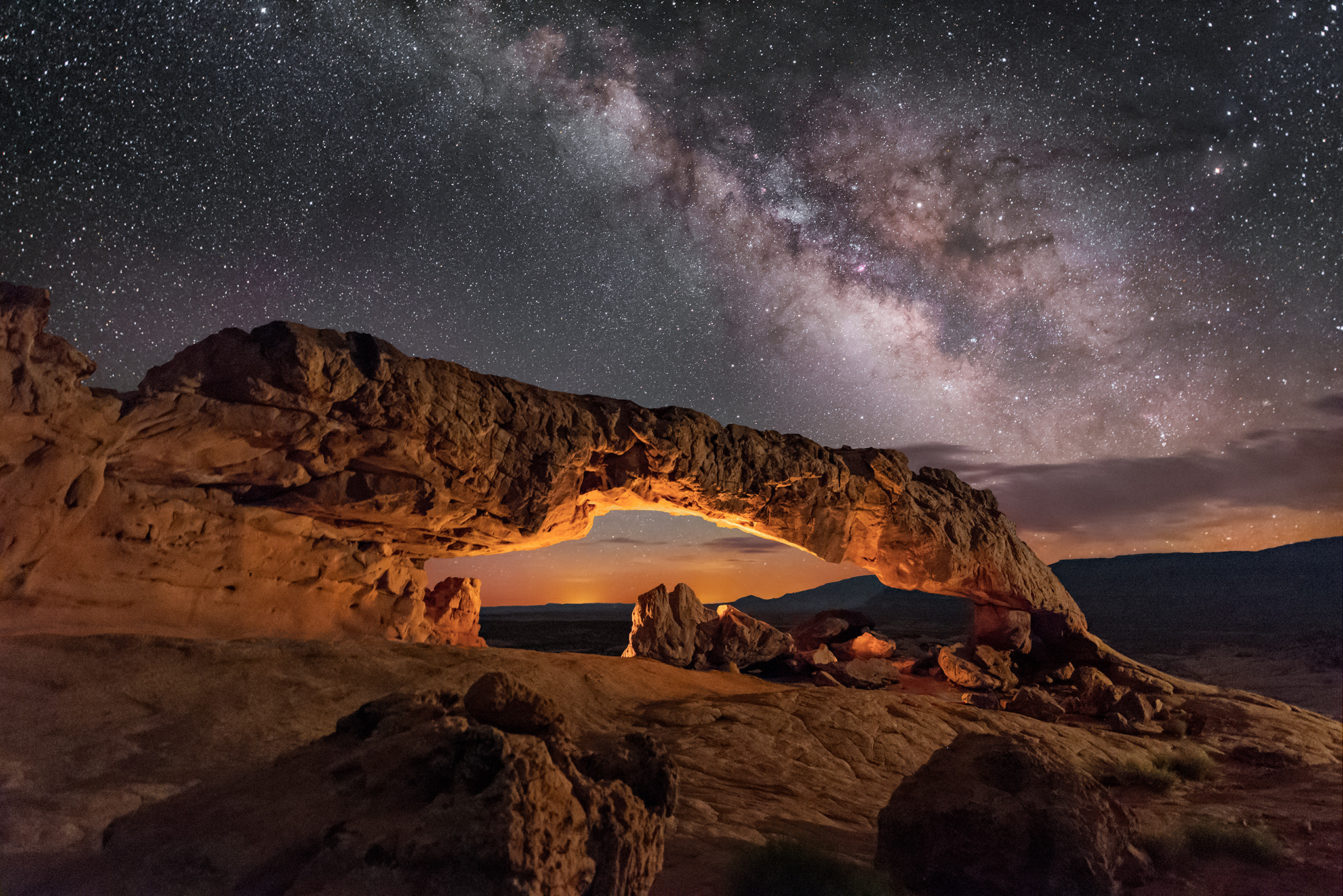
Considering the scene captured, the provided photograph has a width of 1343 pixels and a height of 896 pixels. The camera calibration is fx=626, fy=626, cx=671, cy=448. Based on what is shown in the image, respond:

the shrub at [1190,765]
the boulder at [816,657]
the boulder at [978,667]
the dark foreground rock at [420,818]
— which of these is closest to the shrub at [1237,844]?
the dark foreground rock at [420,818]

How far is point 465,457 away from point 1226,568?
9678 centimetres

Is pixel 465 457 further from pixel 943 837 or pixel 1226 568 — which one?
pixel 1226 568

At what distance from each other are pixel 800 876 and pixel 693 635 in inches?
541

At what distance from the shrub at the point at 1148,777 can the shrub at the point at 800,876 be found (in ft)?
23.6

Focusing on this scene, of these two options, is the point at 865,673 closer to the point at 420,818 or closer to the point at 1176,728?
the point at 1176,728

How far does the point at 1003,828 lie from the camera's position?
A: 429 cm

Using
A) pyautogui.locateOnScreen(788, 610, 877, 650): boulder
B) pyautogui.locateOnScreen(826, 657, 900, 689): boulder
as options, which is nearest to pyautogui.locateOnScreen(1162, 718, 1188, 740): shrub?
pyautogui.locateOnScreen(826, 657, 900, 689): boulder

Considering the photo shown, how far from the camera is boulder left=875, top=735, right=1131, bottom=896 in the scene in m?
4.13

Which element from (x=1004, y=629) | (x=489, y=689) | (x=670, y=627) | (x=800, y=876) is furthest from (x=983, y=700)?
(x=489, y=689)

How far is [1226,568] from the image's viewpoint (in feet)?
248

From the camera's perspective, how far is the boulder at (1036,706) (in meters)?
13.9

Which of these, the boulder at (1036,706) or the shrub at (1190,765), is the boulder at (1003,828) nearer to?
the shrub at (1190,765)

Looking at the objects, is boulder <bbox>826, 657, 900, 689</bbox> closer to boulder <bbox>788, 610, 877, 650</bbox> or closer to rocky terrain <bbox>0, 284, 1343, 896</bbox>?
rocky terrain <bbox>0, 284, 1343, 896</bbox>

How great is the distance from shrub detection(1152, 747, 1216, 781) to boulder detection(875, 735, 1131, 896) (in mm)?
7197
